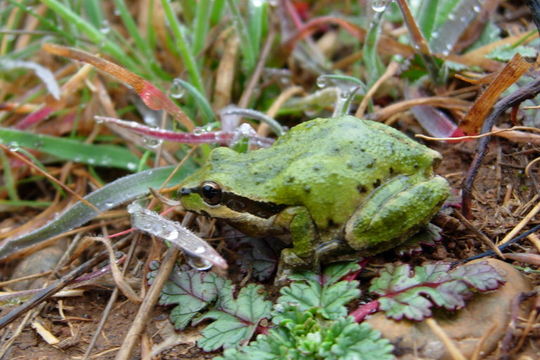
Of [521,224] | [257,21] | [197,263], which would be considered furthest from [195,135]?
[521,224]

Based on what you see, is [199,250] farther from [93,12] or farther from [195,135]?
[93,12]

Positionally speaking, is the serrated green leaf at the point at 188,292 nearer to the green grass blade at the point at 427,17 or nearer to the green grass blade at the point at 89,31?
the green grass blade at the point at 89,31

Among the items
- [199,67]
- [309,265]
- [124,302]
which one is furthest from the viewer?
[199,67]

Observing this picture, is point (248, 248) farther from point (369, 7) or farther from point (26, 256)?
point (369, 7)

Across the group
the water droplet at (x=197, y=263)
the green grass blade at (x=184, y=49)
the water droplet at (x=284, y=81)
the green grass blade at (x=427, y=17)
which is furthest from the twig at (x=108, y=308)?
the green grass blade at (x=427, y=17)

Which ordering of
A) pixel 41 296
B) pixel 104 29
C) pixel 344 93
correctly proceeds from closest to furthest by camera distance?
pixel 41 296 → pixel 344 93 → pixel 104 29

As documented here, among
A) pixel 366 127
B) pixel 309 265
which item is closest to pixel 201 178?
pixel 309 265

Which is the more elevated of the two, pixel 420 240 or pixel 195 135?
pixel 195 135

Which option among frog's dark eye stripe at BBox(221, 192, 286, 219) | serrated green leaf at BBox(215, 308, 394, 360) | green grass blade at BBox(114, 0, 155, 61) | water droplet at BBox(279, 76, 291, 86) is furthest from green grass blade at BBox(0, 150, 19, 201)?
serrated green leaf at BBox(215, 308, 394, 360)
